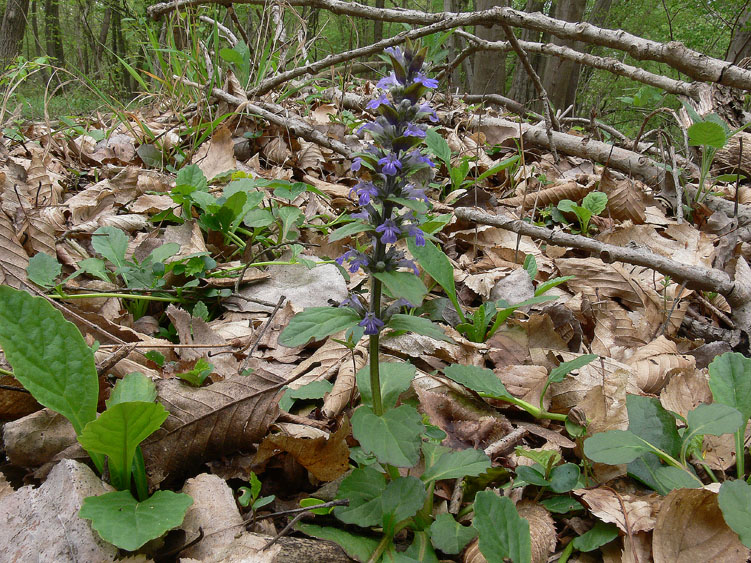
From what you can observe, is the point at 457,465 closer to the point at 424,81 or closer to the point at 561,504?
the point at 561,504

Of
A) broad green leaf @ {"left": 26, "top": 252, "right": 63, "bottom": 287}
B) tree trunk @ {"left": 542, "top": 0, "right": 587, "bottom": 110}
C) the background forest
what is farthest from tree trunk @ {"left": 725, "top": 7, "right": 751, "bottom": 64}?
broad green leaf @ {"left": 26, "top": 252, "right": 63, "bottom": 287}

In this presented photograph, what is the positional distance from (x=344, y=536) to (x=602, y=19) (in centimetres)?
1787

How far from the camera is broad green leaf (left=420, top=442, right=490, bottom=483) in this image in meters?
1.30

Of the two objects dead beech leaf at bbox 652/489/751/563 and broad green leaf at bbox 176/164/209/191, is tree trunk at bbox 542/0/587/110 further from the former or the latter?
dead beech leaf at bbox 652/489/751/563

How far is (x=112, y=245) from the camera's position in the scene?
2.41m

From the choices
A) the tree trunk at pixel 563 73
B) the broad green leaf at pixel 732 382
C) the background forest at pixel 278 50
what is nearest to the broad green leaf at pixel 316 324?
the broad green leaf at pixel 732 382

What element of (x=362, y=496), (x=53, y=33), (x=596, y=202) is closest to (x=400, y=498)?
(x=362, y=496)

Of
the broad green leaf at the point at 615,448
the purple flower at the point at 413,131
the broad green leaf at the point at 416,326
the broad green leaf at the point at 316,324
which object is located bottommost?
the broad green leaf at the point at 615,448

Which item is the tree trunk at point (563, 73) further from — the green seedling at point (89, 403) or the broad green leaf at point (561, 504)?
the green seedling at point (89, 403)

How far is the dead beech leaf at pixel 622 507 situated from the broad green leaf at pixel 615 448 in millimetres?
126

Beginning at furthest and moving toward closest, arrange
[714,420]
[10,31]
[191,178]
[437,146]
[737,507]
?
[10,31] < [437,146] < [191,178] < [714,420] < [737,507]

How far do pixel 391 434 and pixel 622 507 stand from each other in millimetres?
695

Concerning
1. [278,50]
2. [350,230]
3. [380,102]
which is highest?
[380,102]

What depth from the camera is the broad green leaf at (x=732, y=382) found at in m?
1.54
